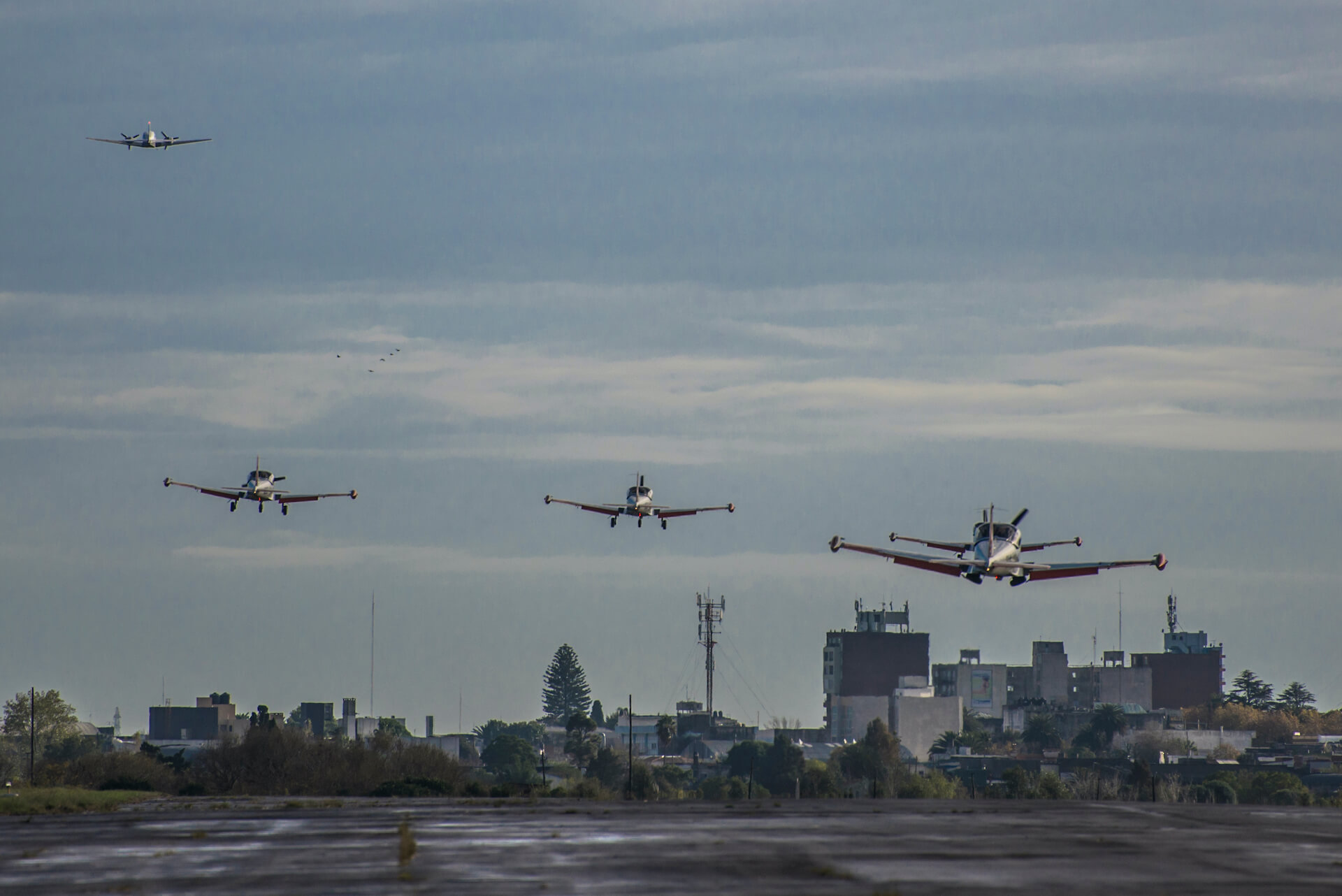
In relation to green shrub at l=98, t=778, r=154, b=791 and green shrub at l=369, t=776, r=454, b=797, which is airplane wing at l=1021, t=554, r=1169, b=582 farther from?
green shrub at l=98, t=778, r=154, b=791

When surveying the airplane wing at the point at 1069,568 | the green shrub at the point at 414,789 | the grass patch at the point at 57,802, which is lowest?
the green shrub at the point at 414,789

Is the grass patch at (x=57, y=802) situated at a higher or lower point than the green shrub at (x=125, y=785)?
higher

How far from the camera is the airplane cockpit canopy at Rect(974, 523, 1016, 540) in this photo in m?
85.9

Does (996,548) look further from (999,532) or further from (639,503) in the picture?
(639,503)

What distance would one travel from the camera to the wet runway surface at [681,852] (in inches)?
1606

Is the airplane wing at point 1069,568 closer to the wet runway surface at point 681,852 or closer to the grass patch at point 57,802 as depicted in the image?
Answer: the wet runway surface at point 681,852

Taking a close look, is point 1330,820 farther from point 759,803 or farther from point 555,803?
point 555,803

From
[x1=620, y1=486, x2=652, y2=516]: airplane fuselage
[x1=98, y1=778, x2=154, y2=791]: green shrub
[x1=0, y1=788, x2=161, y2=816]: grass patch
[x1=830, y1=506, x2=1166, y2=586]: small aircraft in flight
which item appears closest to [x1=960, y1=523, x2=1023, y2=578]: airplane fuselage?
[x1=830, y1=506, x2=1166, y2=586]: small aircraft in flight

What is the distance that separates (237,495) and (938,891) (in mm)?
77129

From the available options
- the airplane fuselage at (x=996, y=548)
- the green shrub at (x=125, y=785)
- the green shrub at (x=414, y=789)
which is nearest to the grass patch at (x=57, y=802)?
the green shrub at (x=125, y=785)

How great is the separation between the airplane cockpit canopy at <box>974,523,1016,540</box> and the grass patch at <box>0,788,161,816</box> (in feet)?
149

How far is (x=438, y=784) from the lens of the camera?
407 feet

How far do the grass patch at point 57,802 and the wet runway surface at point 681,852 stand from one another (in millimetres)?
7206

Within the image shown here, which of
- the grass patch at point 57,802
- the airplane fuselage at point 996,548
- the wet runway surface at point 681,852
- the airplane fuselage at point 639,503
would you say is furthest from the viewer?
the airplane fuselage at point 639,503
